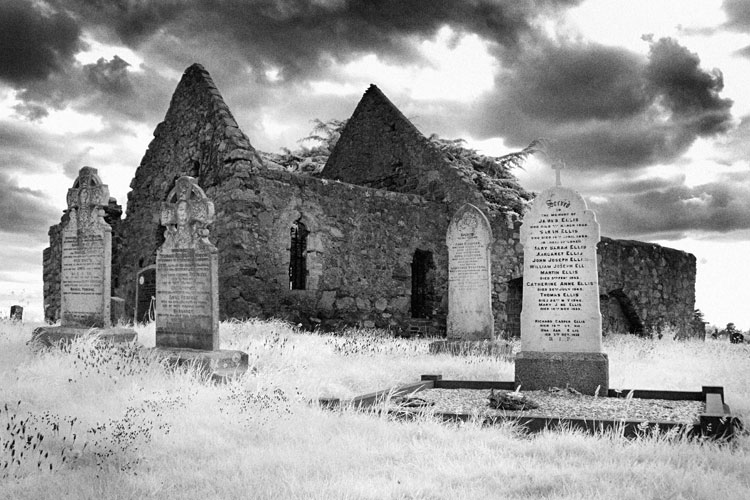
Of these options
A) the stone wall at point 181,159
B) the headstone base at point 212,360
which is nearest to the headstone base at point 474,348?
the headstone base at point 212,360

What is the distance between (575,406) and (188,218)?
Answer: 5.57m

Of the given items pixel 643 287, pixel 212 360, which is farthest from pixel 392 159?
pixel 212 360

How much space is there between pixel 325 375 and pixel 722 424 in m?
4.71

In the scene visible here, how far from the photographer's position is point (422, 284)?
57.3 feet

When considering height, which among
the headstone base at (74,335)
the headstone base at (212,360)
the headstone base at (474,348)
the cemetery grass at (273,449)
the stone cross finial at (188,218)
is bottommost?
the cemetery grass at (273,449)

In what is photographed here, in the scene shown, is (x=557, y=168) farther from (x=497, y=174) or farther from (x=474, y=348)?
(x=497, y=174)

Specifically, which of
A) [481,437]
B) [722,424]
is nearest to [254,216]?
[481,437]

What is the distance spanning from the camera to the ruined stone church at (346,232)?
13.7m

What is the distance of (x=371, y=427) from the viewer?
19.0ft

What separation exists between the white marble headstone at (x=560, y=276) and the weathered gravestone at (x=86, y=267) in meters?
5.93

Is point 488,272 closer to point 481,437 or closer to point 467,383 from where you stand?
point 467,383

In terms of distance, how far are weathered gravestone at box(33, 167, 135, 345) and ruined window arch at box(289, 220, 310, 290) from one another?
484cm

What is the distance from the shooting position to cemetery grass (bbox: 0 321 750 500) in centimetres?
425

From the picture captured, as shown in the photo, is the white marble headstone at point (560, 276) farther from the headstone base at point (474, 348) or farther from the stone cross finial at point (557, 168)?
the headstone base at point (474, 348)
